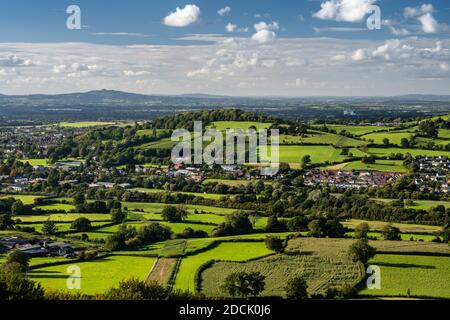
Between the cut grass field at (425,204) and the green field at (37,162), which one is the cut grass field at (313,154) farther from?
the green field at (37,162)

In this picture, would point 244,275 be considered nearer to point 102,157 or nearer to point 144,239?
point 144,239

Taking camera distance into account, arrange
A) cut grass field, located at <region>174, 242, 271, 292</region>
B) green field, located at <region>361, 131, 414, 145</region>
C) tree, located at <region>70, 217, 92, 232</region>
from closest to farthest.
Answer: cut grass field, located at <region>174, 242, 271, 292</region>, tree, located at <region>70, 217, 92, 232</region>, green field, located at <region>361, 131, 414, 145</region>

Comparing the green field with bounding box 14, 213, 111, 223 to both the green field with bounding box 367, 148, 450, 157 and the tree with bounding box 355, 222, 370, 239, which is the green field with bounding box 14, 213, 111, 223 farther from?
the green field with bounding box 367, 148, 450, 157

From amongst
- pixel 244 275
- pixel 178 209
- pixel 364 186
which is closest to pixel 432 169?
pixel 364 186

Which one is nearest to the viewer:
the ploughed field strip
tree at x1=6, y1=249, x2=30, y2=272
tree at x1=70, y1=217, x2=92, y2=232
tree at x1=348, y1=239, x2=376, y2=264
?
the ploughed field strip

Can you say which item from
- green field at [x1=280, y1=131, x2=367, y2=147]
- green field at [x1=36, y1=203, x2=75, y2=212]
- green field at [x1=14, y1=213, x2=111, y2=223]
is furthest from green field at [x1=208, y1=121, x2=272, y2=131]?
green field at [x1=14, y1=213, x2=111, y2=223]

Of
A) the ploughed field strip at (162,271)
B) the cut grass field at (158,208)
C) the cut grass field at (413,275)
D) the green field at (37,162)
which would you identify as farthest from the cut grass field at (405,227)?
the green field at (37,162)
